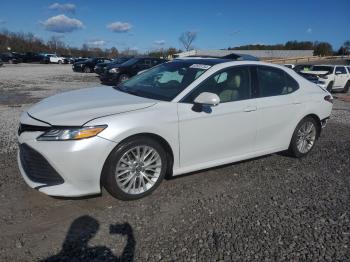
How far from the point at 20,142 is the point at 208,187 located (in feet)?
7.64

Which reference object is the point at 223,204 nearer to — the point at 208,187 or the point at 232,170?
the point at 208,187

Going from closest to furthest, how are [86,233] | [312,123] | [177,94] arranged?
[86,233] < [177,94] < [312,123]

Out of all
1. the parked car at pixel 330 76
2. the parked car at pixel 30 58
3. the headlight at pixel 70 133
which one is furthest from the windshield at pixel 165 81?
the parked car at pixel 30 58

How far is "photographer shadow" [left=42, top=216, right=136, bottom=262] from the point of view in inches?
116

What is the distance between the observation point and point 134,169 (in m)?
3.96

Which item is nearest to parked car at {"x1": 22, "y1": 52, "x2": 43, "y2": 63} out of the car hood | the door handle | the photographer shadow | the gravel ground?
the gravel ground

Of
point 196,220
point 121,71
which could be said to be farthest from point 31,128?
point 121,71

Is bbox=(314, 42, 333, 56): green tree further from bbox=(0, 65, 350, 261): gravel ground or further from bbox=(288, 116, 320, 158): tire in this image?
bbox=(0, 65, 350, 261): gravel ground

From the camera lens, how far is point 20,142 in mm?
3775

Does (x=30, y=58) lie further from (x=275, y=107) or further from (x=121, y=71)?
(x=275, y=107)

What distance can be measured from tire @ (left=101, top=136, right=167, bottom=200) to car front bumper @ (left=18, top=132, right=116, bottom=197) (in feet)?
0.42

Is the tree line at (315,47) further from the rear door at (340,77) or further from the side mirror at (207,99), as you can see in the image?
the side mirror at (207,99)

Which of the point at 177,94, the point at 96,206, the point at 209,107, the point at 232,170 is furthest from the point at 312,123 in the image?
the point at 96,206

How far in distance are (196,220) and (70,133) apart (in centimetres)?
159
